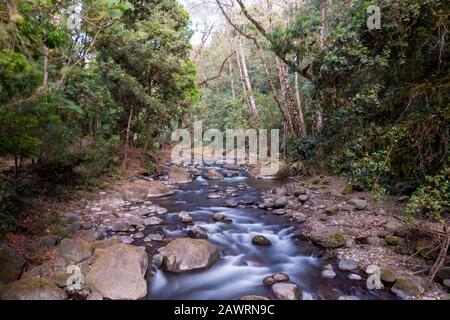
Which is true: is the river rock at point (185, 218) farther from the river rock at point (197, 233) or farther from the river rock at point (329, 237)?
the river rock at point (329, 237)

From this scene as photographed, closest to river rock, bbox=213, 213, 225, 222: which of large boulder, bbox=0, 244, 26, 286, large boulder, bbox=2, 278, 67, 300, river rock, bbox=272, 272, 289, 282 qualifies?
river rock, bbox=272, 272, 289, 282

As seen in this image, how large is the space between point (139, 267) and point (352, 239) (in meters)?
3.72

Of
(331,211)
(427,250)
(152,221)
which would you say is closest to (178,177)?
(152,221)

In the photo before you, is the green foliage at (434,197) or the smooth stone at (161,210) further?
the smooth stone at (161,210)

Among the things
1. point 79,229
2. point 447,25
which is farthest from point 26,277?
point 447,25

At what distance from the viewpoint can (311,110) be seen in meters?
7.63

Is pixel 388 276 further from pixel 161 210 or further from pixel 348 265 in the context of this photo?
pixel 161 210

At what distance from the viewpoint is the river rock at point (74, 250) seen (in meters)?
4.87

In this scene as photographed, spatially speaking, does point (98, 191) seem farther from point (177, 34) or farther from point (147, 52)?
point (177, 34)

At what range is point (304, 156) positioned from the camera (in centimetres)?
1158

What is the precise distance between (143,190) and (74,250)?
434 cm

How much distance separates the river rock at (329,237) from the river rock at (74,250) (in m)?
3.96

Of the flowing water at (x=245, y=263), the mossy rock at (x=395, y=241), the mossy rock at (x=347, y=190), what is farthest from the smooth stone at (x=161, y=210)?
the mossy rock at (x=395, y=241)

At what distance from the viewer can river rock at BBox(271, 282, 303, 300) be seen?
431 centimetres
